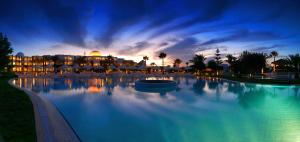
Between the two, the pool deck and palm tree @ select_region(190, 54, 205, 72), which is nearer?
the pool deck

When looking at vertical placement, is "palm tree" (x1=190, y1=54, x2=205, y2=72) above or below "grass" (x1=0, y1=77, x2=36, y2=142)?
above

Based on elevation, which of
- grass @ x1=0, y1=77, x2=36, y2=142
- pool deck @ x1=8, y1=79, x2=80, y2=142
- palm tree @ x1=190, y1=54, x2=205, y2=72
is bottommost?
pool deck @ x1=8, y1=79, x2=80, y2=142

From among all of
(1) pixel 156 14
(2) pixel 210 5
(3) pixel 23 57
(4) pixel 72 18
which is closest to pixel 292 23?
(2) pixel 210 5

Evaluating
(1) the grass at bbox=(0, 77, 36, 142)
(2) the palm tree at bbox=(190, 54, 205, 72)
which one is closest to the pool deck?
(1) the grass at bbox=(0, 77, 36, 142)

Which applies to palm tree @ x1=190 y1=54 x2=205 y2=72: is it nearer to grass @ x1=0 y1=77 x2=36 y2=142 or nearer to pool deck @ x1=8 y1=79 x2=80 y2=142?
grass @ x1=0 y1=77 x2=36 y2=142

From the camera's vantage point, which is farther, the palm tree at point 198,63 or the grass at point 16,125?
the palm tree at point 198,63

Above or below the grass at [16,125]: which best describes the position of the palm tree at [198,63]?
above

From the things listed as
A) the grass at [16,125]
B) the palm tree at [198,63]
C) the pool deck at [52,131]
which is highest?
the palm tree at [198,63]

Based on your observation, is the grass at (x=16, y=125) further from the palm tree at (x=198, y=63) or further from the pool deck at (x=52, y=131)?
the palm tree at (x=198, y=63)

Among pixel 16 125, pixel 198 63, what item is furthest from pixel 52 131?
pixel 198 63

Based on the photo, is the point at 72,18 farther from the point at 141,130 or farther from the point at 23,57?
the point at 23,57

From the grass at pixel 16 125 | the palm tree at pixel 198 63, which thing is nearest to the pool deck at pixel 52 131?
the grass at pixel 16 125

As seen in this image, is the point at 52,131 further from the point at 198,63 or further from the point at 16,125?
the point at 198,63

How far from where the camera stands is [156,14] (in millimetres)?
23328
